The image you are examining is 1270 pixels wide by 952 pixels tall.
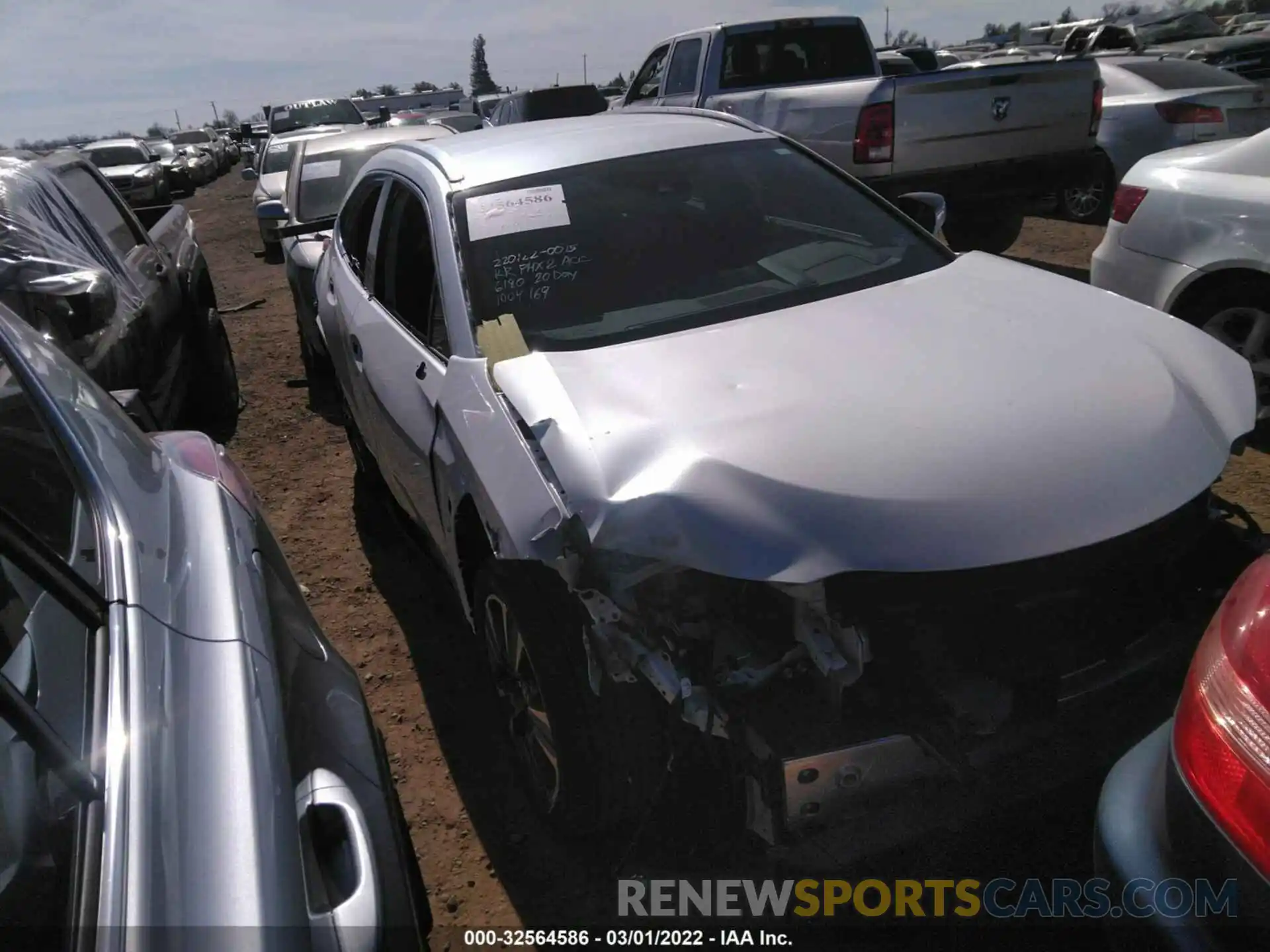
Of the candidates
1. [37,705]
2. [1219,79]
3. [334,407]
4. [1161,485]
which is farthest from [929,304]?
[1219,79]

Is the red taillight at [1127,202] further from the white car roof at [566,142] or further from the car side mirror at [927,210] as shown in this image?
the white car roof at [566,142]

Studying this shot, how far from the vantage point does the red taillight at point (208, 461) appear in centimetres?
222

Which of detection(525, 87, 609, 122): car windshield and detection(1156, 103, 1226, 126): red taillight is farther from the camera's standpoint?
detection(525, 87, 609, 122): car windshield

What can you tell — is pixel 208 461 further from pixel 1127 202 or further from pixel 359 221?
pixel 1127 202

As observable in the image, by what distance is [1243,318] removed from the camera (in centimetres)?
422

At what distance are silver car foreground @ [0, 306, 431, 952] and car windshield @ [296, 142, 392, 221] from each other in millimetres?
6319

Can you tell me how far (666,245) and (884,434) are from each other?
50.0 inches

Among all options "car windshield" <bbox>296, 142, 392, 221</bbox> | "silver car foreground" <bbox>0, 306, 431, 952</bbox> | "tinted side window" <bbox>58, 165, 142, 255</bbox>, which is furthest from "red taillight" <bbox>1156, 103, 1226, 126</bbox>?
"silver car foreground" <bbox>0, 306, 431, 952</bbox>

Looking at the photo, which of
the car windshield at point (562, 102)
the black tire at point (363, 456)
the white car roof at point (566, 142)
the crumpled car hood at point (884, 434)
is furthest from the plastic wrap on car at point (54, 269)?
the car windshield at point (562, 102)

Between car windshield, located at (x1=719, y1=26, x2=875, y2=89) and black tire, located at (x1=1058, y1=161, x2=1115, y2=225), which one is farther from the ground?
car windshield, located at (x1=719, y1=26, x2=875, y2=89)

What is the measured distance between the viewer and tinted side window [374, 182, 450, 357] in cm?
309

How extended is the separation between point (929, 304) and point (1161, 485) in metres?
0.94

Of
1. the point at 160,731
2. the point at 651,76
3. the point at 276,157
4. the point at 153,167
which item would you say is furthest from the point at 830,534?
the point at 153,167

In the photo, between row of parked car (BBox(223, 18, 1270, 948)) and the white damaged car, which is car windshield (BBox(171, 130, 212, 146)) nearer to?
row of parked car (BBox(223, 18, 1270, 948))
